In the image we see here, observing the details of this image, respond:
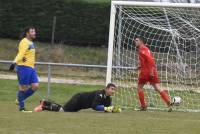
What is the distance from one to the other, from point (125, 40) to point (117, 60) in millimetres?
654

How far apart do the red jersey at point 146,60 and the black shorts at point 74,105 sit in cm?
212

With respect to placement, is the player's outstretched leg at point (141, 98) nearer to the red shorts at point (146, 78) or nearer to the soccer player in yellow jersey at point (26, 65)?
the red shorts at point (146, 78)

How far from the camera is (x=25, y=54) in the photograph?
50.5ft

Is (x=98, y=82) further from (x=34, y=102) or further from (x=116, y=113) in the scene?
(x=116, y=113)

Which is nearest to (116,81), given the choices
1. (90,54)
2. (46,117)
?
(46,117)

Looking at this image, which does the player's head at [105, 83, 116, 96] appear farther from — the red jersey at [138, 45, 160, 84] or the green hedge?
the green hedge

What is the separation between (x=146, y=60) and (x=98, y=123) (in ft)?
14.3

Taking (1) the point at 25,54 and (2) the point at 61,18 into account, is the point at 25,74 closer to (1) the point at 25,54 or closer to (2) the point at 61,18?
(1) the point at 25,54

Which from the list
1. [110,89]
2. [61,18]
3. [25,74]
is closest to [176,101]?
[110,89]

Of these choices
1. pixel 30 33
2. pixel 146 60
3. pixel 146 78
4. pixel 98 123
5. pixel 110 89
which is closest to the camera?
pixel 98 123

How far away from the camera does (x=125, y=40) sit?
1981 centimetres

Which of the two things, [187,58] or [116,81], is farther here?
[187,58]

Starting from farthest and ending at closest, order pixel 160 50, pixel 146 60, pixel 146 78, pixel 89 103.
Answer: pixel 160 50 → pixel 146 78 → pixel 146 60 → pixel 89 103

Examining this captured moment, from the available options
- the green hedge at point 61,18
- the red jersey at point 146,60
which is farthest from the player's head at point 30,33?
the green hedge at point 61,18
